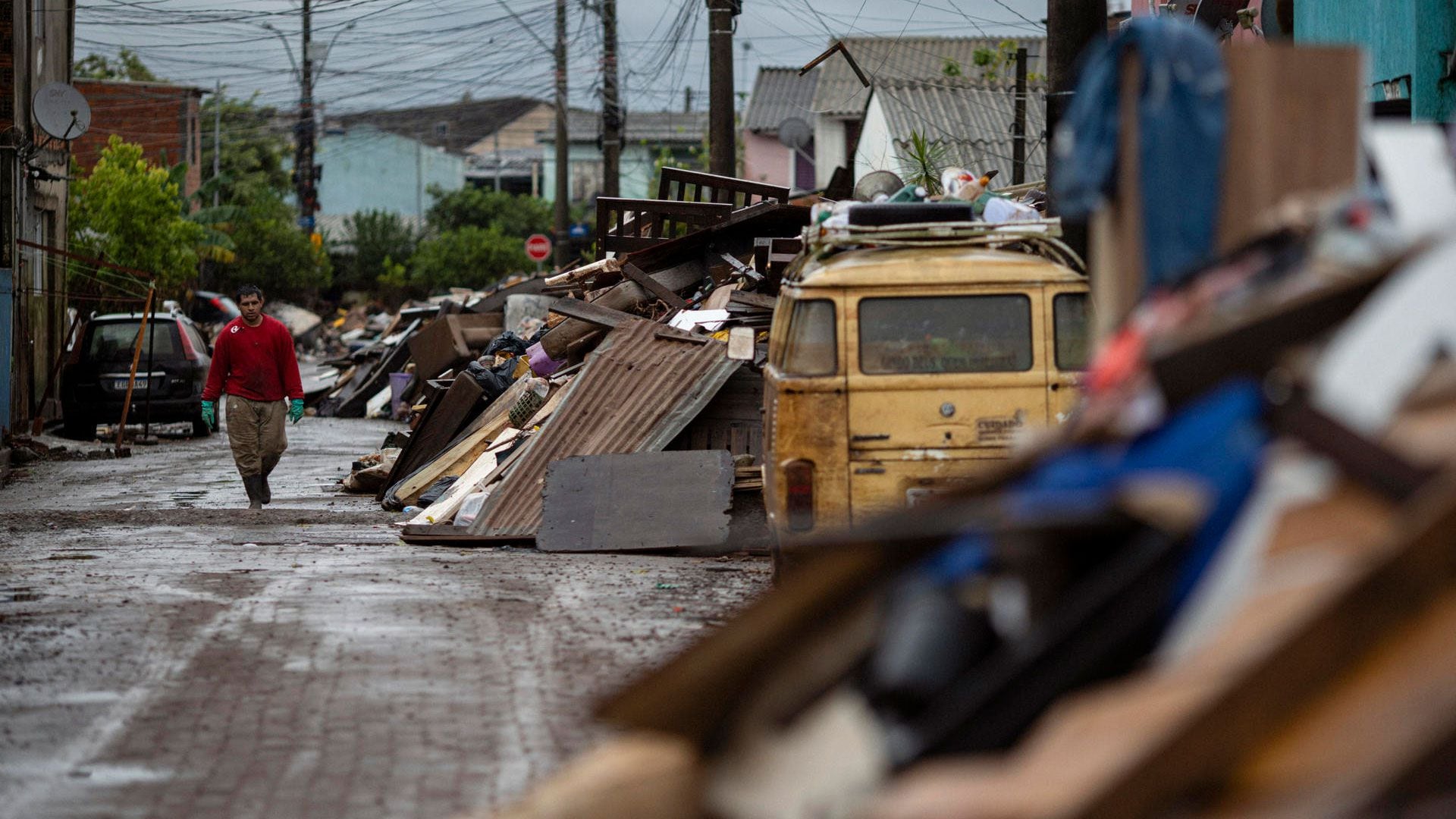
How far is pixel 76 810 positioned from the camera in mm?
5492

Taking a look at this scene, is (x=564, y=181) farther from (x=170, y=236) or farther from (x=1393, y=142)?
(x=1393, y=142)

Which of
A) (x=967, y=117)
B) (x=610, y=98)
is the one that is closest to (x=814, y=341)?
(x=967, y=117)

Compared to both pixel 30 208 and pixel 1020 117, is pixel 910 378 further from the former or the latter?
pixel 30 208

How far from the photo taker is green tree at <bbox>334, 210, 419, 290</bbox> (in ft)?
232

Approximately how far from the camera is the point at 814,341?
32.1ft

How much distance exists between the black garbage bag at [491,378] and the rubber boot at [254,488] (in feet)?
9.77

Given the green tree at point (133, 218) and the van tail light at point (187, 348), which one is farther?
the green tree at point (133, 218)

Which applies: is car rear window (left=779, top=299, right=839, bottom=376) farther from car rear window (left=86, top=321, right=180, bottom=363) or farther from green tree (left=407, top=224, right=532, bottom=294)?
→ green tree (left=407, top=224, right=532, bottom=294)

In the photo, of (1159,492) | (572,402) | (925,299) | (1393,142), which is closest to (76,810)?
(1159,492)

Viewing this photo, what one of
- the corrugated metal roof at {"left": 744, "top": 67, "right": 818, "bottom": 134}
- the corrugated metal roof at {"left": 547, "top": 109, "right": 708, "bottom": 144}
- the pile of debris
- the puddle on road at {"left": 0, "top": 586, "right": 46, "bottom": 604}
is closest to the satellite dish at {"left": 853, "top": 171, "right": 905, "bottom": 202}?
the pile of debris

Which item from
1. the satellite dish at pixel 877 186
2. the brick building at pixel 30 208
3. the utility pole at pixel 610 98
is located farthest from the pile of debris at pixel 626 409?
the utility pole at pixel 610 98

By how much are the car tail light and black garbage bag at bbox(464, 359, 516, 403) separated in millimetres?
8564

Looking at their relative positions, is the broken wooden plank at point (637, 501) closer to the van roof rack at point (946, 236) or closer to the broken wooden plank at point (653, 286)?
the van roof rack at point (946, 236)

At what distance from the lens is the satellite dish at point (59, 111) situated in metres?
25.6
